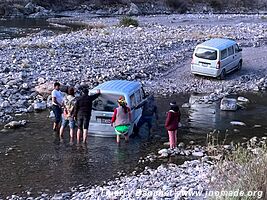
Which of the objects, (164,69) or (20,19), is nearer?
(164,69)

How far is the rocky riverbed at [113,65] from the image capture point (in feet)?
91.0

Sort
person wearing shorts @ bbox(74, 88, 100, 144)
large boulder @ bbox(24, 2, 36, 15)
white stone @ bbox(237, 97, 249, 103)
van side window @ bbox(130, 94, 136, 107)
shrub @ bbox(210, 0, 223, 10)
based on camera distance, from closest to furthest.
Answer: person wearing shorts @ bbox(74, 88, 100, 144), van side window @ bbox(130, 94, 136, 107), white stone @ bbox(237, 97, 249, 103), large boulder @ bbox(24, 2, 36, 15), shrub @ bbox(210, 0, 223, 10)

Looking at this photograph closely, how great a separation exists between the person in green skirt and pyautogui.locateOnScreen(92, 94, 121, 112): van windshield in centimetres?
60

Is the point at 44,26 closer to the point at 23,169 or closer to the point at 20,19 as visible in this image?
the point at 20,19

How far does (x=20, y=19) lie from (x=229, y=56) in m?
42.5

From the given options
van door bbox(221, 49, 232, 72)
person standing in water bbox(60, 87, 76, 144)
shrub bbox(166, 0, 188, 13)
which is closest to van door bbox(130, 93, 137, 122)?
person standing in water bbox(60, 87, 76, 144)

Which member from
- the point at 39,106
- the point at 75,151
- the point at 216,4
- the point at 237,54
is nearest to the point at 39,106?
the point at 39,106

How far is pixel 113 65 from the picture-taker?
32.9m

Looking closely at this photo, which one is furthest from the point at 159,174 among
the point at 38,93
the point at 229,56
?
the point at 229,56

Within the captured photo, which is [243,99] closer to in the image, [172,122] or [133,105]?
[133,105]

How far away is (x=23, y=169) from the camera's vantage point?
1631cm

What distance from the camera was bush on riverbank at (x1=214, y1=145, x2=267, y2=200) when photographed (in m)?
9.75

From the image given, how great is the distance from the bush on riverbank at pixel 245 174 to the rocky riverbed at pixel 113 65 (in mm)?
13022

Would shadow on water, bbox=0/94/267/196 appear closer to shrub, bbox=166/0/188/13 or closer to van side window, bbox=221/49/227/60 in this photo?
van side window, bbox=221/49/227/60
